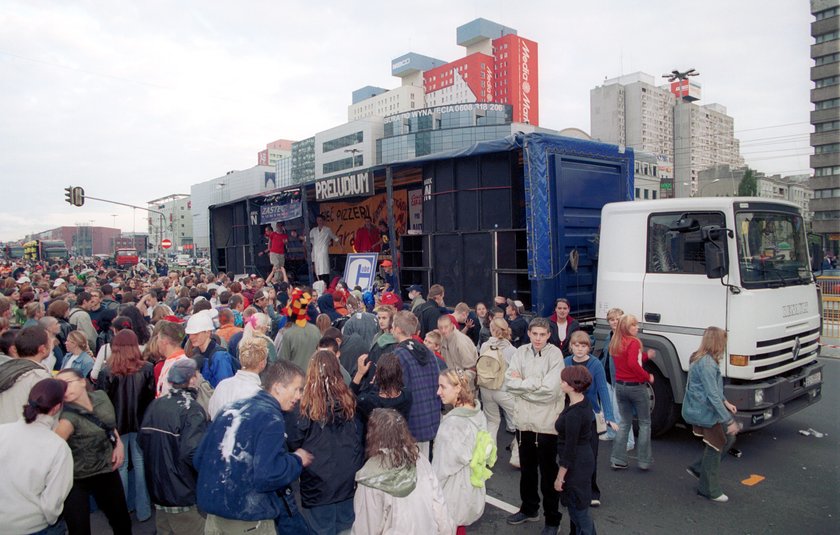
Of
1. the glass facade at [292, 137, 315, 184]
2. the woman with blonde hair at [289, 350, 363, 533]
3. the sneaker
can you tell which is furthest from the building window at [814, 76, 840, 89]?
the glass facade at [292, 137, 315, 184]

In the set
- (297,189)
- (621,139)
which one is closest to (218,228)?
(297,189)

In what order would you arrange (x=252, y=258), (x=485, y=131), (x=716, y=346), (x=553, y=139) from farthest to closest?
1. (x=485, y=131)
2. (x=252, y=258)
3. (x=553, y=139)
4. (x=716, y=346)

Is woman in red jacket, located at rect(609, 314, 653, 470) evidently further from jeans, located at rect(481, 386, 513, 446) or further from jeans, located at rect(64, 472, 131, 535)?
jeans, located at rect(64, 472, 131, 535)

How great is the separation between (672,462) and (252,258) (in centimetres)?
1310

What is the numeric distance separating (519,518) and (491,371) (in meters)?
1.31

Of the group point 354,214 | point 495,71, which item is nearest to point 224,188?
point 495,71

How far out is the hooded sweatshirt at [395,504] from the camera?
2.77m

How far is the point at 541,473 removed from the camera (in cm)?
425

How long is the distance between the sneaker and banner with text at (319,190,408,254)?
31.1 ft

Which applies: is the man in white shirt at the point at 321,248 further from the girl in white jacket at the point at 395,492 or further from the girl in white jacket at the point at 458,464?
the girl in white jacket at the point at 395,492

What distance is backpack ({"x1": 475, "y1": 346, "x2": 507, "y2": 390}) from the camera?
5.18m

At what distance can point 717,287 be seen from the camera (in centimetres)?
568

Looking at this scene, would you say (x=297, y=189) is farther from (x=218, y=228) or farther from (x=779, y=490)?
(x=779, y=490)

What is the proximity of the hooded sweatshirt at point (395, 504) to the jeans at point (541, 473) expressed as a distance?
1697 millimetres
